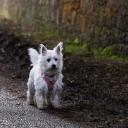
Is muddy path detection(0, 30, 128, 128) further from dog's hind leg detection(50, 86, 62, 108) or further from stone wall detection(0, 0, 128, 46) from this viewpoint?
stone wall detection(0, 0, 128, 46)

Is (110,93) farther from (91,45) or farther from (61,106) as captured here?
(91,45)

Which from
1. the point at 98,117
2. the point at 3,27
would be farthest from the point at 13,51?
the point at 98,117

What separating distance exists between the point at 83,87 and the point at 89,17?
5068 millimetres

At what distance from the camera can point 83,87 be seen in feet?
44.3

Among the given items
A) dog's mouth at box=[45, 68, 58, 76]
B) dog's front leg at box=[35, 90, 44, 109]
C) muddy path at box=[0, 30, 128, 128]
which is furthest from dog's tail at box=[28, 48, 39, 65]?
dog's front leg at box=[35, 90, 44, 109]

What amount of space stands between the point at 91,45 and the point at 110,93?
5209 millimetres

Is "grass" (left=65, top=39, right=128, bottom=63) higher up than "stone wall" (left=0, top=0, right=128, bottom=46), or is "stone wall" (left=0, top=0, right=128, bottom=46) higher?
"stone wall" (left=0, top=0, right=128, bottom=46)

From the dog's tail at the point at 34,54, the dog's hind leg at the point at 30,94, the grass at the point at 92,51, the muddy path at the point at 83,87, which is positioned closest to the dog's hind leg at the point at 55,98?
the muddy path at the point at 83,87

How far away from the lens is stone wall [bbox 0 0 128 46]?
55.3 feet

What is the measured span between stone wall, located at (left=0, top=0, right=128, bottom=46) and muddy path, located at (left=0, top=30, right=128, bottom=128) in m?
1.09

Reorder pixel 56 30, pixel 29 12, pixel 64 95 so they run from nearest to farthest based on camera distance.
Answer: pixel 64 95 → pixel 56 30 → pixel 29 12

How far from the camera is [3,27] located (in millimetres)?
23188

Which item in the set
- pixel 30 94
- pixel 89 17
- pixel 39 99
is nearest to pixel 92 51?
pixel 89 17

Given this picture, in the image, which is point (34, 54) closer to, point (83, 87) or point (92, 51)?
point (83, 87)
